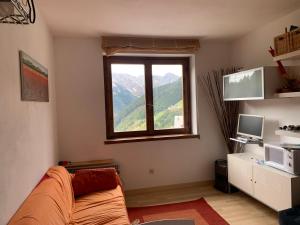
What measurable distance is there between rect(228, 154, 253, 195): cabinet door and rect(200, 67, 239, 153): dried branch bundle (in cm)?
47

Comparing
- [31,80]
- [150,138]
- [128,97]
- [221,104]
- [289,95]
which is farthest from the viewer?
[221,104]

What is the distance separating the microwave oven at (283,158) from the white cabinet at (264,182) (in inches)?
2.5

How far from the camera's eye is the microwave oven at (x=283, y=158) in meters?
2.46

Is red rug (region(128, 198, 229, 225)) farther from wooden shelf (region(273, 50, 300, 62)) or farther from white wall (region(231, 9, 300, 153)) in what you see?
wooden shelf (region(273, 50, 300, 62))

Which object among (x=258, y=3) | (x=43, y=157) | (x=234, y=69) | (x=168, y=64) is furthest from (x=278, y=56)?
(x=43, y=157)

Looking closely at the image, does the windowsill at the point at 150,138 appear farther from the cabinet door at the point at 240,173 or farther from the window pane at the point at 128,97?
the cabinet door at the point at 240,173

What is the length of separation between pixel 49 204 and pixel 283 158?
7.72 ft

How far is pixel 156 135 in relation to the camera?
3.94 metres

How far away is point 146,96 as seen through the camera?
12.8 ft

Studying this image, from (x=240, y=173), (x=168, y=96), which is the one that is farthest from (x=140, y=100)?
(x=240, y=173)

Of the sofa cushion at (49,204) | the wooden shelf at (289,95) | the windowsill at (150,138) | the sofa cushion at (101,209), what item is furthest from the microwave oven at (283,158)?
the sofa cushion at (49,204)

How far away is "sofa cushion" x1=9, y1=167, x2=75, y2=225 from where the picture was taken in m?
1.48

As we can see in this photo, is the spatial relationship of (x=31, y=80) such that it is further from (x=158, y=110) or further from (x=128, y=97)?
(x=158, y=110)

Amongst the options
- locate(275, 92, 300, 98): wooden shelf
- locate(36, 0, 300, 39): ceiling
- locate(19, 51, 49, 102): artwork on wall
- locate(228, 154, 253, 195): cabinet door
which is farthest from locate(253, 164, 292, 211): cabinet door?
locate(19, 51, 49, 102): artwork on wall
